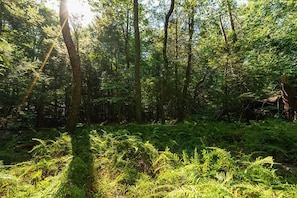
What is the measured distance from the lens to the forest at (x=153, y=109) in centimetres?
285

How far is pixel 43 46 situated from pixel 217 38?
1229 cm

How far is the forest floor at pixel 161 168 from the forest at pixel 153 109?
21 mm

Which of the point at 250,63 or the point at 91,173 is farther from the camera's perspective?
the point at 250,63

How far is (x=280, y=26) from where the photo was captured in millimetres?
7465

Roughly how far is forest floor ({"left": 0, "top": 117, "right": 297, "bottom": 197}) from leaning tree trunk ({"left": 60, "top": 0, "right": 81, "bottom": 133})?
1.52m

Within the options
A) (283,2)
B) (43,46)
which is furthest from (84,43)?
(283,2)

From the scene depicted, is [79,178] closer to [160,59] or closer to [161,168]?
[161,168]

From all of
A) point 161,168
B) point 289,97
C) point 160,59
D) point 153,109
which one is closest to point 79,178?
Answer: point 161,168

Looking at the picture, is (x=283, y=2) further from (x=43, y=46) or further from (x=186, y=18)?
(x=43, y=46)

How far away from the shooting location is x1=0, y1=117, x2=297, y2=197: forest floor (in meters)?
2.46

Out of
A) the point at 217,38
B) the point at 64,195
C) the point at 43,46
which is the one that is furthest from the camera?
the point at 43,46

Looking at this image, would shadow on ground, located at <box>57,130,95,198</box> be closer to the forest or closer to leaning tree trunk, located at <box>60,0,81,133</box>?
the forest

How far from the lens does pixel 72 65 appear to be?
6883 millimetres

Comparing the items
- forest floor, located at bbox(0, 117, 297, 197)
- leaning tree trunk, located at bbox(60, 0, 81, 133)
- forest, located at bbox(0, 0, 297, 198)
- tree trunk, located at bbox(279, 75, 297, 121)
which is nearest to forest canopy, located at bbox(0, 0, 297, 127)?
forest, located at bbox(0, 0, 297, 198)
